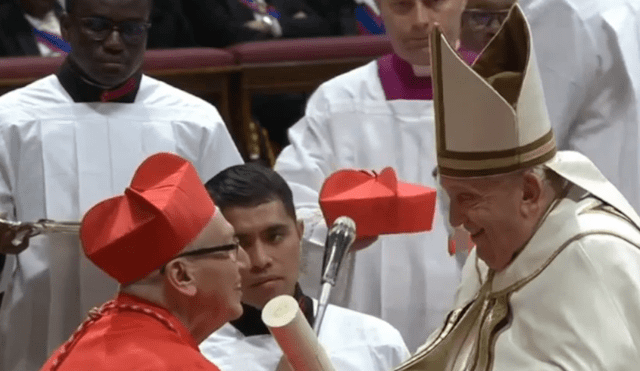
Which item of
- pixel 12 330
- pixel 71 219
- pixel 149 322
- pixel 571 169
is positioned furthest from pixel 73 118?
pixel 571 169

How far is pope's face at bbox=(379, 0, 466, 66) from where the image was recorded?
490cm

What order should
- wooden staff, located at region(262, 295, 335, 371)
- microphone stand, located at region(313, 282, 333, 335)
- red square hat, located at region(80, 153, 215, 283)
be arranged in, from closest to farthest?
wooden staff, located at region(262, 295, 335, 371) → red square hat, located at region(80, 153, 215, 283) → microphone stand, located at region(313, 282, 333, 335)

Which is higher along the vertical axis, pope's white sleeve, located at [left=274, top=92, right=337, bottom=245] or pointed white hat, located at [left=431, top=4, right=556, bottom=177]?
pointed white hat, located at [left=431, top=4, right=556, bottom=177]

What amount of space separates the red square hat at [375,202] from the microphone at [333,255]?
515 mm

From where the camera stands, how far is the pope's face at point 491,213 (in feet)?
10.3

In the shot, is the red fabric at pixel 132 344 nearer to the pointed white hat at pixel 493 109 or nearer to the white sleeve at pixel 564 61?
the pointed white hat at pixel 493 109

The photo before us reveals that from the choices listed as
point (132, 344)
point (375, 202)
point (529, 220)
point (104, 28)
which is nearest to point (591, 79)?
point (375, 202)

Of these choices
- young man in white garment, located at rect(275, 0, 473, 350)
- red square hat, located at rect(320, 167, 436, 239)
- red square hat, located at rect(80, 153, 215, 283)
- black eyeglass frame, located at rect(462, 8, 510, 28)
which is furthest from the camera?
black eyeglass frame, located at rect(462, 8, 510, 28)

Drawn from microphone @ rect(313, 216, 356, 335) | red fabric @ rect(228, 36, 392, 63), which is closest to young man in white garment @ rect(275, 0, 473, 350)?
microphone @ rect(313, 216, 356, 335)

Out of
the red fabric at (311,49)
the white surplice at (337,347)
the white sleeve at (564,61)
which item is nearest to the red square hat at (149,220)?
the white surplice at (337,347)

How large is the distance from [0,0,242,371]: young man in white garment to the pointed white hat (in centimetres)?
220

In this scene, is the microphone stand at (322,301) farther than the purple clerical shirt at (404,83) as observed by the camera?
No

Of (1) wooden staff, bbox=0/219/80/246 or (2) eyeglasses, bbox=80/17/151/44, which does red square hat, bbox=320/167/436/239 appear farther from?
(2) eyeglasses, bbox=80/17/151/44

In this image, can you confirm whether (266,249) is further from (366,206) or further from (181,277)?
(181,277)
